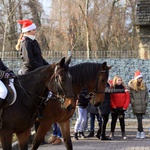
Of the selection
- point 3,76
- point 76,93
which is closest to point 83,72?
point 76,93

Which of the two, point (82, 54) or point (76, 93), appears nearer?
point (76, 93)

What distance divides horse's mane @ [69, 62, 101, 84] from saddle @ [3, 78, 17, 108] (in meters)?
2.18

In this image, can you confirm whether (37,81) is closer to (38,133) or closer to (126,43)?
(38,133)

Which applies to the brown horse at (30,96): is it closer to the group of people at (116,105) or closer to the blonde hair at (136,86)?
the group of people at (116,105)

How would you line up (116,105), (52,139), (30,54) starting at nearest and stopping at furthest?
(30,54) → (52,139) → (116,105)

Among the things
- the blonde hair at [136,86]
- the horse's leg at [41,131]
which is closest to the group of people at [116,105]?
the blonde hair at [136,86]

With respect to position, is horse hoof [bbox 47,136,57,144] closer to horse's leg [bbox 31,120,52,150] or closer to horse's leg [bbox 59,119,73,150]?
horse's leg [bbox 59,119,73,150]

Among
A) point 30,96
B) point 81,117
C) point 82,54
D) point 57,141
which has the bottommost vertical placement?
point 57,141

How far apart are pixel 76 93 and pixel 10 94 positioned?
233cm

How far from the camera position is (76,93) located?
8.91m

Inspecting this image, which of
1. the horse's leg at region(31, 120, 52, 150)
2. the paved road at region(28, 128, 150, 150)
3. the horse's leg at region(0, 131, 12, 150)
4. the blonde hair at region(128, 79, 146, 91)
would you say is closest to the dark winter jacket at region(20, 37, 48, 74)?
the horse's leg at region(31, 120, 52, 150)

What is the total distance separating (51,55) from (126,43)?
23031 millimetres

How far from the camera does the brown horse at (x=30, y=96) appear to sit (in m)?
6.67

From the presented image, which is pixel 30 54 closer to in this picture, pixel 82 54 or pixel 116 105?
pixel 116 105
